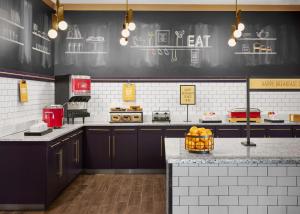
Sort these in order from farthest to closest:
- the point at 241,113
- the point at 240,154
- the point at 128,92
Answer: the point at 128,92 < the point at 241,113 < the point at 240,154

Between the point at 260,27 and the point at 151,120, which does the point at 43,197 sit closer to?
the point at 151,120

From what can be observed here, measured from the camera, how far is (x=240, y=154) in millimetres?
3033

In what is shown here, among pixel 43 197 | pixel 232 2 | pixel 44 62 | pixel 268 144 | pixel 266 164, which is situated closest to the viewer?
pixel 266 164

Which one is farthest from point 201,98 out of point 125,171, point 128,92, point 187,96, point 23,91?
point 23,91

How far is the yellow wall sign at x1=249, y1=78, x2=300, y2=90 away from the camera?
24.1ft

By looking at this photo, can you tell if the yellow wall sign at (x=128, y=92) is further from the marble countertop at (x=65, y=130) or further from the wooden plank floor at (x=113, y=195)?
the wooden plank floor at (x=113, y=195)

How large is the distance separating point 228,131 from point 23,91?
381 cm

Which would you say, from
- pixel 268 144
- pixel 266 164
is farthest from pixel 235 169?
pixel 268 144

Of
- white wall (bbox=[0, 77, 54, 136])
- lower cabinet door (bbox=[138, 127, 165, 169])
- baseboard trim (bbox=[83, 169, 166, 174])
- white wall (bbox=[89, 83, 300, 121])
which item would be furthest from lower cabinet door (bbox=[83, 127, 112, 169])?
white wall (bbox=[0, 77, 54, 136])

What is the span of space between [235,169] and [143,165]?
3830 millimetres

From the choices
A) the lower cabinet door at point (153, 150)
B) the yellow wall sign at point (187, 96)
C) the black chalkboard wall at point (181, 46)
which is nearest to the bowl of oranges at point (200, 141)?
the lower cabinet door at point (153, 150)

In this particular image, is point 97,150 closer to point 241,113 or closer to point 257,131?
point 241,113

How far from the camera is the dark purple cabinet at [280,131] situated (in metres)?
6.78

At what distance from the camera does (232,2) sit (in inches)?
281
